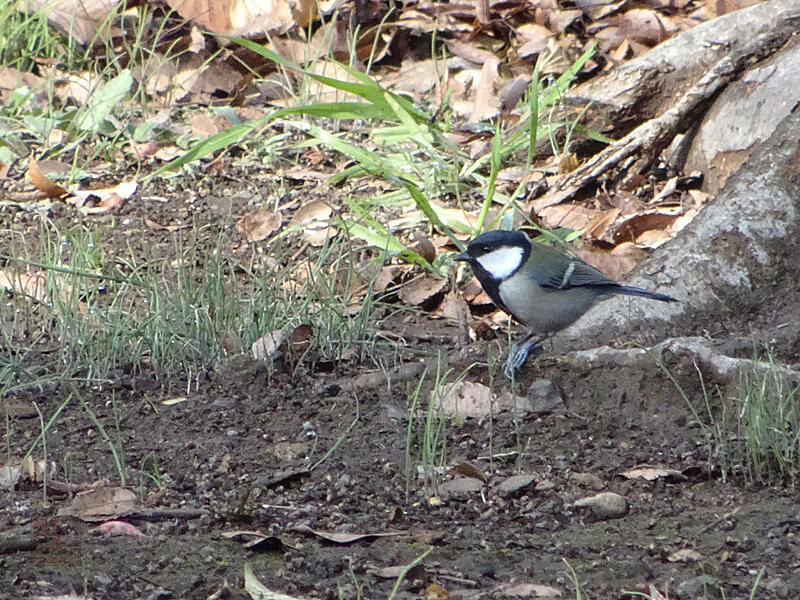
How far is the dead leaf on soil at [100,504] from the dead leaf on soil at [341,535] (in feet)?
1.42

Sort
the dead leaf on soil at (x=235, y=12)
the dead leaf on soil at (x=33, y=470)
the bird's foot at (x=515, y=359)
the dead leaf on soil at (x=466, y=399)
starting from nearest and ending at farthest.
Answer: the dead leaf on soil at (x=33, y=470) → the dead leaf on soil at (x=466, y=399) → the bird's foot at (x=515, y=359) → the dead leaf on soil at (x=235, y=12)

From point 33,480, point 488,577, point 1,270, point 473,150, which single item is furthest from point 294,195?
point 488,577

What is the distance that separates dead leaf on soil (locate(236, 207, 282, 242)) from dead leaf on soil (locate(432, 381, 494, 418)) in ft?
6.47

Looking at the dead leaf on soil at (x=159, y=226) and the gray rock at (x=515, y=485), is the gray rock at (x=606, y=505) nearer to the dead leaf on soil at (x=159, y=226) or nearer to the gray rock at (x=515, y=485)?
the gray rock at (x=515, y=485)

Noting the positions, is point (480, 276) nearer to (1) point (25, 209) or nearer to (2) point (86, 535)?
(2) point (86, 535)

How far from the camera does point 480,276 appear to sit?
4172 millimetres

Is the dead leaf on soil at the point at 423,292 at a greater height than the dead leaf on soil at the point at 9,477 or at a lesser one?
lesser

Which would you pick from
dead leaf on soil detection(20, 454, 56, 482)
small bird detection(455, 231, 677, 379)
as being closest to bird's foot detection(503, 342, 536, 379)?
small bird detection(455, 231, 677, 379)

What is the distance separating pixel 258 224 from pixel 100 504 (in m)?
2.68

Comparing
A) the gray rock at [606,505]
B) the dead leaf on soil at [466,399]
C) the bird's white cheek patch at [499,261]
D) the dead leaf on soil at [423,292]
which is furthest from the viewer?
the dead leaf on soil at [423,292]

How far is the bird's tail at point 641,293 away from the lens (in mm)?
3855

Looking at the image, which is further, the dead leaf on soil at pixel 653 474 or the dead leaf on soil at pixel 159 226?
the dead leaf on soil at pixel 159 226

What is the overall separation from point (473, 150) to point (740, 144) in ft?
4.41

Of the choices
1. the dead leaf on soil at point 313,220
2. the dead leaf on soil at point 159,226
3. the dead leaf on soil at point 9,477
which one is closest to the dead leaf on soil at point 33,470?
the dead leaf on soil at point 9,477
